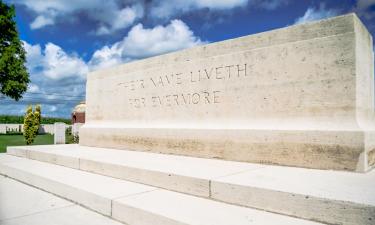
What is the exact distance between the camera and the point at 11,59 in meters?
24.2

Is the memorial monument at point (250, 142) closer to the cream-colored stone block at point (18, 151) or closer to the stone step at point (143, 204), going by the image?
the stone step at point (143, 204)

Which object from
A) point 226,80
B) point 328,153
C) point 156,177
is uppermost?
point 226,80

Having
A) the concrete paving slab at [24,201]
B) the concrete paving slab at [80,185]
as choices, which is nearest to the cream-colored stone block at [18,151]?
the concrete paving slab at [80,185]

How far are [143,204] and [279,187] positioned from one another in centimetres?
135

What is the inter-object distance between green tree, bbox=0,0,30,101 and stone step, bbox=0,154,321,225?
23138 mm

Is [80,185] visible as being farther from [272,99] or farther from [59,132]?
[59,132]

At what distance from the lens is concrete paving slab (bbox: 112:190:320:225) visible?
2471 millimetres

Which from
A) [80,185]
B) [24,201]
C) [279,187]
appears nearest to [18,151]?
[24,201]

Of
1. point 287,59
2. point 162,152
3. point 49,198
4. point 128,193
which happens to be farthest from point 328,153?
point 49,198

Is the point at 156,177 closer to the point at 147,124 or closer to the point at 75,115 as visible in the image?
the point at 147,124

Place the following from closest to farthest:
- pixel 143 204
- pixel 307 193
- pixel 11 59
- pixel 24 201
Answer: pixel 307 193
pixel 143 204
pixel 24 201
pixel 11 59

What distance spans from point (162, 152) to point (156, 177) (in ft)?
7.60

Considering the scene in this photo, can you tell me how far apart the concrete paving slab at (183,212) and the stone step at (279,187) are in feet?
0.32

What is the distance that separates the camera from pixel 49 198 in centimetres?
401
